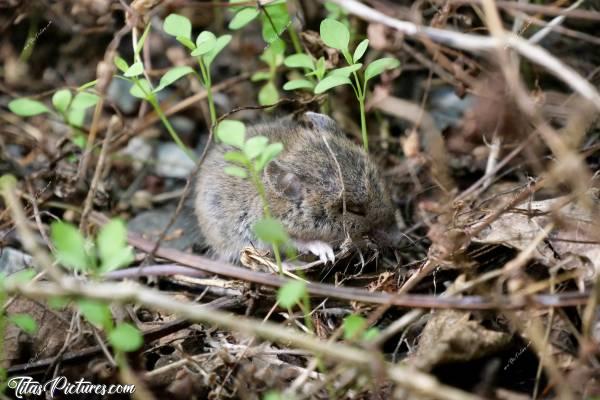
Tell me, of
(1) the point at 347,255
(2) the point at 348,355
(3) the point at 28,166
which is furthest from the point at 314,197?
(3) the point at 28,166

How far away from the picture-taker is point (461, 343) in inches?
126

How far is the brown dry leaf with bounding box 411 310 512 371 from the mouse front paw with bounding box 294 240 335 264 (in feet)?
3.77

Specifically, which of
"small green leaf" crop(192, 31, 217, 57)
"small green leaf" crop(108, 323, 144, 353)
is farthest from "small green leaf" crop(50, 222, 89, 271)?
"small green leaf" crop(192, 31, 217, 57)

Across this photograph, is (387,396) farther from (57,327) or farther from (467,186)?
(467,186)

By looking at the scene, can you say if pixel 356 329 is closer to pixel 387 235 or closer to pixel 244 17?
pixel 387 235

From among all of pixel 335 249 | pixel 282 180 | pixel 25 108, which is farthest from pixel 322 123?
pixel 25 108

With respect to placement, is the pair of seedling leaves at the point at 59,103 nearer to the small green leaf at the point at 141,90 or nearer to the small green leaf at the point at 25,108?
the small green leaf at the point at 25,108

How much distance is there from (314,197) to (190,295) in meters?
1.11

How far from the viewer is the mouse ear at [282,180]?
15.3ft

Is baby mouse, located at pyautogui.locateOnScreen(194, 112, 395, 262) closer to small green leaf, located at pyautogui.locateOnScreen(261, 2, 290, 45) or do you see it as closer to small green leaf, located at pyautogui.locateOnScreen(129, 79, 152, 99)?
small green leaf, located at pyautogui.locateOnScreen(261, 2, 290, 45)

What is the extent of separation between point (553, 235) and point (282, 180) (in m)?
1.89

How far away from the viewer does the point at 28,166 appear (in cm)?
567

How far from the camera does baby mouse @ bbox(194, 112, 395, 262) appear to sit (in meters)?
4.58

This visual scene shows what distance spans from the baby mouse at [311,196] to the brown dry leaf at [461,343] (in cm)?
120
